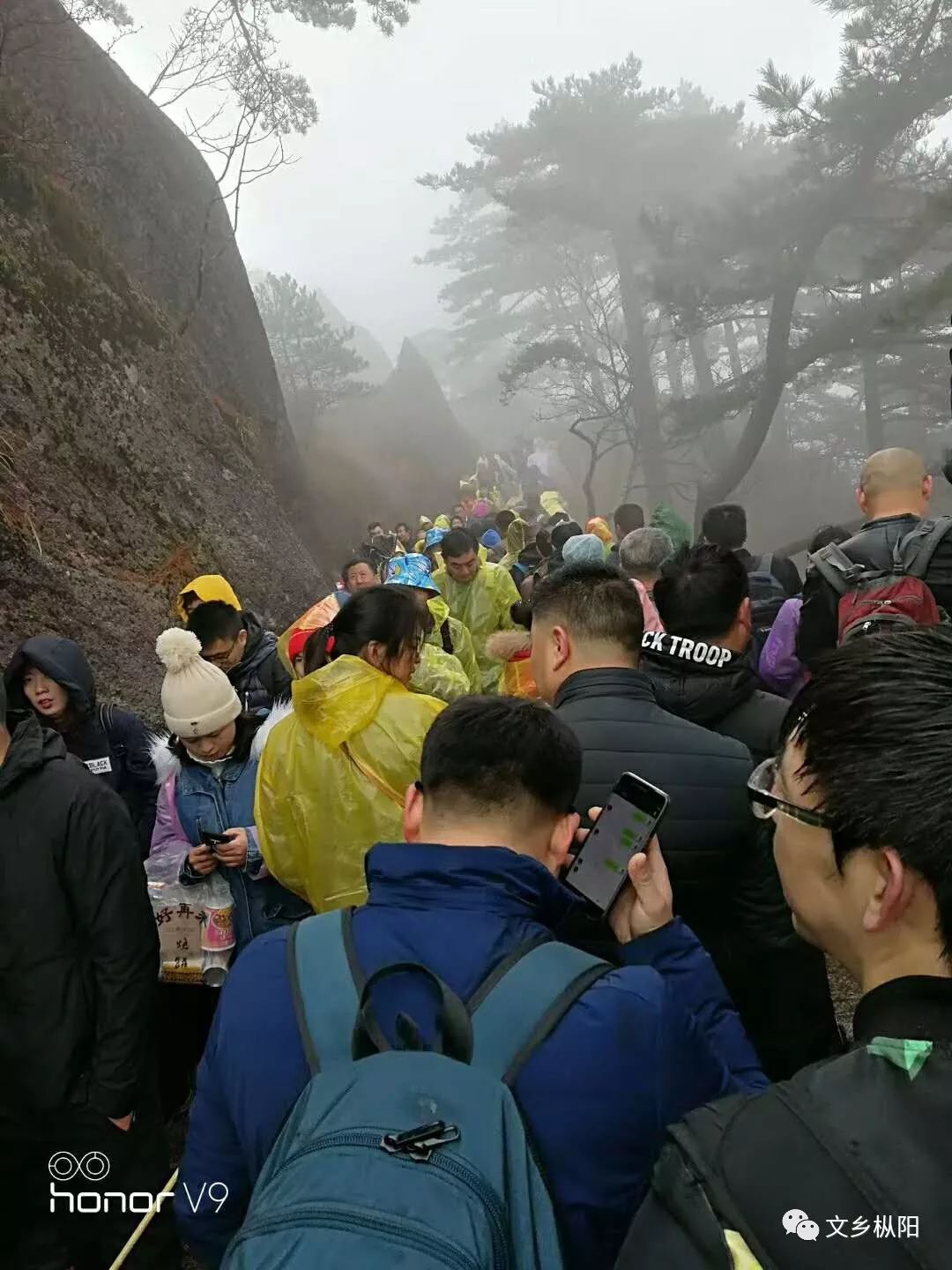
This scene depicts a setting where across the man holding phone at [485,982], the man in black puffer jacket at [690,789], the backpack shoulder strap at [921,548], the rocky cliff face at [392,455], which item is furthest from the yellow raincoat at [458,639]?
the rocky cliff face at [392,455]

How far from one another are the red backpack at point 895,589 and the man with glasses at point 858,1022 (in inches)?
69.4

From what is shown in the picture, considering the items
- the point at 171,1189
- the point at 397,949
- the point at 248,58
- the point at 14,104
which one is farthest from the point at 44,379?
the point at 248,58

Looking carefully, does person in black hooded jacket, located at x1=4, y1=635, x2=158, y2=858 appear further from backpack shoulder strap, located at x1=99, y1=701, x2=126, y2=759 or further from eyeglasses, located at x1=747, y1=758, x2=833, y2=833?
eyeglasses, located at x1=747, y1=758, x2=833, y2=833

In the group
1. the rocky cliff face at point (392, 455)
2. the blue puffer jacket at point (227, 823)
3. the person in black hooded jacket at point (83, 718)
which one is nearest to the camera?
the blue puffer jacket at point (227, 823)

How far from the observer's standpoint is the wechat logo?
0.68 metres

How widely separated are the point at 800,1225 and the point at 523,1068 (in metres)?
0.34

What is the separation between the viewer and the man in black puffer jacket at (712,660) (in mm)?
2256

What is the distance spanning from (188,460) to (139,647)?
4.07 metres

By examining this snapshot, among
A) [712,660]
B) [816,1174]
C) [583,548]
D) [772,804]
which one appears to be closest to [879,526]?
[712,660]

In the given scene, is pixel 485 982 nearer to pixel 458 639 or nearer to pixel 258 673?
pixel 258 673

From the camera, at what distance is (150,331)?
1033 cm

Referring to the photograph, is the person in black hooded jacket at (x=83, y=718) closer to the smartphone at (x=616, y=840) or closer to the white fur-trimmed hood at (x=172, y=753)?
the white fur-trimmed hood at (x=172, y=753)

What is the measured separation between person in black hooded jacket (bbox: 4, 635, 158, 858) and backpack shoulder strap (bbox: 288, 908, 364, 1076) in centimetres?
184

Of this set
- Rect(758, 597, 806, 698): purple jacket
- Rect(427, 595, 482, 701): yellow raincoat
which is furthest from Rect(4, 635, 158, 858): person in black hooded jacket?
Rect(758, 597, 806, 698): purple jacket
